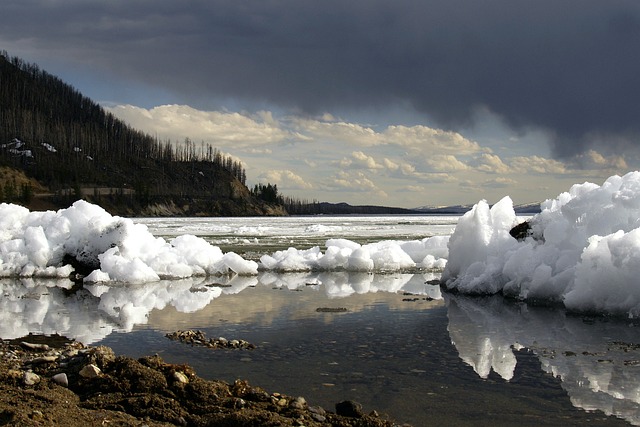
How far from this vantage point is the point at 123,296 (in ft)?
51.6

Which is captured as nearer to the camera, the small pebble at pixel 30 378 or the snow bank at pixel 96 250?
the small pebble at pixel 30 378

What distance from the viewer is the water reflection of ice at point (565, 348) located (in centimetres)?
731

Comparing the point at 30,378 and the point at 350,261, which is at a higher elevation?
the point at 350,261

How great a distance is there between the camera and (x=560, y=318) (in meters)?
12.4

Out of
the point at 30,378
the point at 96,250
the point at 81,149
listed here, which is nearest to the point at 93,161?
the point at 81,149

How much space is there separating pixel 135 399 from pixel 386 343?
15.4 feet

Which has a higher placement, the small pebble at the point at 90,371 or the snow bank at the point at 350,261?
the snow bank at the point at 350,261

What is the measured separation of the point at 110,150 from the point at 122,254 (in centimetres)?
14664

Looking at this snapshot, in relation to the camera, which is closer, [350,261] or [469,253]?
[469,253]

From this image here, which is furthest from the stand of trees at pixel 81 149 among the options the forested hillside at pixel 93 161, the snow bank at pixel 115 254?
the snow bank at pixel 115 254

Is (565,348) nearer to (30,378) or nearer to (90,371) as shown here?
(90,371)

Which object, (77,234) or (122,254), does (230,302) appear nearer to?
(122,254)

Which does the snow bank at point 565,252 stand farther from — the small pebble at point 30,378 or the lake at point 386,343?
the small pebble at point 30,378

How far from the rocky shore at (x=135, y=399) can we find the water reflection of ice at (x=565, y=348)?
2.78 meters
